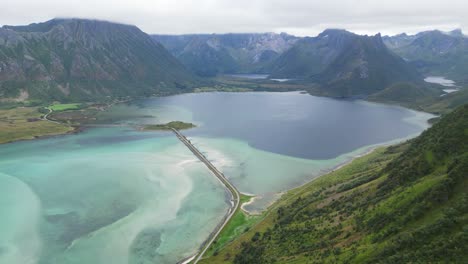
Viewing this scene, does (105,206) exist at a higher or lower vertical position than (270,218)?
lower

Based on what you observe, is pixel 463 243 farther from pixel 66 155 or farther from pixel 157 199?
pixel 66 155

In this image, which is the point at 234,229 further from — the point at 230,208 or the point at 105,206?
the point at 105,206

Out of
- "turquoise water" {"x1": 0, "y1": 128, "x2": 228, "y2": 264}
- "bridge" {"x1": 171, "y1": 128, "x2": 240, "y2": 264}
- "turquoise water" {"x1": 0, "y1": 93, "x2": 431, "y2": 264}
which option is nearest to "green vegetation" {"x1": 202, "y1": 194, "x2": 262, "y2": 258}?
"bridge" {"x1": 171, "y1": 128, "x2": 240, "y2": 264}

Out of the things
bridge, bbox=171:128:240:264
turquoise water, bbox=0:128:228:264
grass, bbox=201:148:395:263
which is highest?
grass, bbox=201:148:395:263

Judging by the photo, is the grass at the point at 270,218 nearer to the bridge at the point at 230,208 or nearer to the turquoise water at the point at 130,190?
the bridge at the point at 230,208

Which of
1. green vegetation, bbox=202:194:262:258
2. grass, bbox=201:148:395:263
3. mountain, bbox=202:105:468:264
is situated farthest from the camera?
green vegetation, bbox=202:194:262:258

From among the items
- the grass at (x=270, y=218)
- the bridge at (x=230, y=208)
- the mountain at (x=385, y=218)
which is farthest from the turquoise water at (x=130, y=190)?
the mountain at (x=385, y=218)

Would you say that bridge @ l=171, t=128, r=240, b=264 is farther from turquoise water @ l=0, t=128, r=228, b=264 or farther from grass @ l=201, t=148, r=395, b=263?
turquoise water @ l=0, t=128, r=228, b=264

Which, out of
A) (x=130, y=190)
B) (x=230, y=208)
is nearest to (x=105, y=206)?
(x=130, y=190)

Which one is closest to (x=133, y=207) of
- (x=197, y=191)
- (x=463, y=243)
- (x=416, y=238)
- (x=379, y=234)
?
(x=197, y=191)
